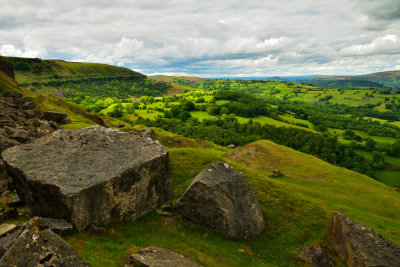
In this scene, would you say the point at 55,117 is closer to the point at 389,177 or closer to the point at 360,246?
the point at 360,246

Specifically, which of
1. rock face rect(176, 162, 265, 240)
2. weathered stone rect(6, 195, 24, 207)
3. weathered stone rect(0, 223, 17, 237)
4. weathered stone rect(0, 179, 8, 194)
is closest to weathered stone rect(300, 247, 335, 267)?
rock face rect(176, 162, 265, 240)

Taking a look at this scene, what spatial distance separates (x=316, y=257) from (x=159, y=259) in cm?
1510

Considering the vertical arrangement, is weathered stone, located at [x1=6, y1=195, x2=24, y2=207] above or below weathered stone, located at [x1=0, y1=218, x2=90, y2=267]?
below

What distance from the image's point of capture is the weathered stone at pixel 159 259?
13.9m

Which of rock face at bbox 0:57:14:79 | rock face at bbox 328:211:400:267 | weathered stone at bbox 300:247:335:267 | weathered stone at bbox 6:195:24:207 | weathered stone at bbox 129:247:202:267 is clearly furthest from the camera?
rock face at bbox 0:57:14:79

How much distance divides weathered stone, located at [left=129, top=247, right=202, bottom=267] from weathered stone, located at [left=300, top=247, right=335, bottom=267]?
11683 millimetres

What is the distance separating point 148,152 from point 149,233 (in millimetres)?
6829

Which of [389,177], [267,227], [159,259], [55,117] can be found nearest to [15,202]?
[159,259]

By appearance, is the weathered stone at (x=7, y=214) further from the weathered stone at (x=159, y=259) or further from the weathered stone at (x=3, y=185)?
the weathered stone at (x=159, y=259)

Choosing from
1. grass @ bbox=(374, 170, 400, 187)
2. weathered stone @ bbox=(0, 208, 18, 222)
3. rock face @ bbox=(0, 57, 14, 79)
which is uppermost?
rock face @ bbox=(0, 57, 14, 79)

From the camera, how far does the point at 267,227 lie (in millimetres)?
24766

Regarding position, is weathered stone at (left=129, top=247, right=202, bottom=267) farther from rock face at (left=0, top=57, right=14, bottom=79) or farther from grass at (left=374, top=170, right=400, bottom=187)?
grass at (left=374, top=170, right=400, bottom=187)

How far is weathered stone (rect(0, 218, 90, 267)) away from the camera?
984 centimetres

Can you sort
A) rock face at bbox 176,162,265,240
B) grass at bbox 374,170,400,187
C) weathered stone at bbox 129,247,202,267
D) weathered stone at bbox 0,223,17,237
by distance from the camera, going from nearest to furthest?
weathered stone at bbox 0,223,17,237, weathered stone at bbox 129,247,202,267, rock face at bbox 176,162,265,240, grass at bbox 374,170,400,187
